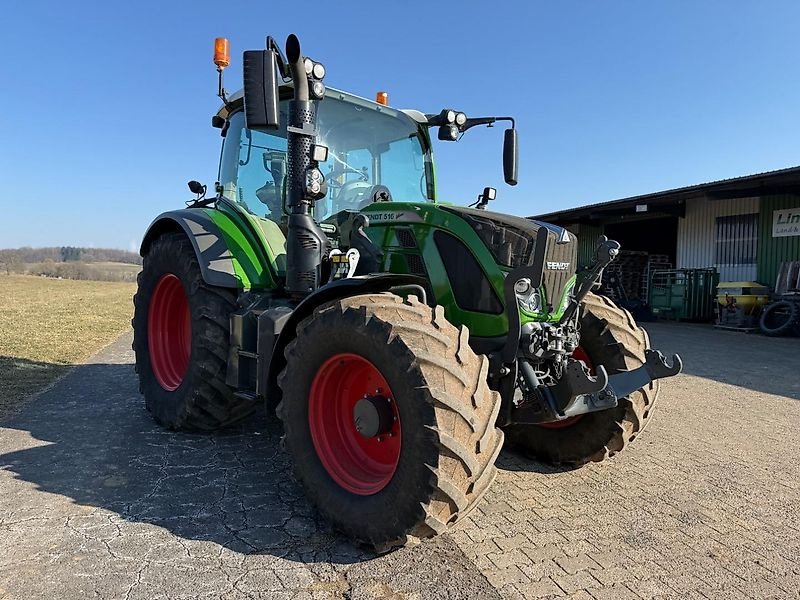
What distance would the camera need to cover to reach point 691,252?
16688 mm

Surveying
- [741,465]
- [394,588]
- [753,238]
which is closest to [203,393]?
[394,588]

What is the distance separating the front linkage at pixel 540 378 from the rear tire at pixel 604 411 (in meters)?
0.35

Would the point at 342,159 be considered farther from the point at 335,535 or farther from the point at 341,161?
the point at 335,535

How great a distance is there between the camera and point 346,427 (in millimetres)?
3145

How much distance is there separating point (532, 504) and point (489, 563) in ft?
2.59

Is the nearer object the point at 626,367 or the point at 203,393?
the point at 626,367

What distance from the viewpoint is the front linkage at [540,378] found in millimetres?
3002

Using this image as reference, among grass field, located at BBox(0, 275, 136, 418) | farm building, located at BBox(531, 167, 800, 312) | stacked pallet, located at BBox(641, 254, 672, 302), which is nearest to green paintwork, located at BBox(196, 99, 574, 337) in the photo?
grass field, located at BBox(0, 275, 136, 418)

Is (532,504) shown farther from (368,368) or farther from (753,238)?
(753,238)

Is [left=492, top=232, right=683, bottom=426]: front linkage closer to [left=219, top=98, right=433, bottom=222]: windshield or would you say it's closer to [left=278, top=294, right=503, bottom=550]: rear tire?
[left=278, top=294, right=503, bottom=550]: rear tire

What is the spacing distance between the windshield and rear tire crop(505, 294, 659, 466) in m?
1.74

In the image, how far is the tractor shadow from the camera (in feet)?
9.32

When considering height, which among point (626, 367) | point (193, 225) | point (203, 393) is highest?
point (193, 225)

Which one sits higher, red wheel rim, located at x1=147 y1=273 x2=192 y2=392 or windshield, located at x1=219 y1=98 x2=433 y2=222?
windshield, located at x1=219 y1=98 x2=433 y2=222
